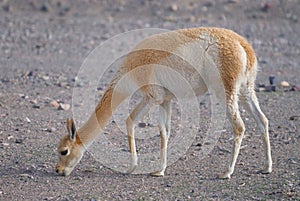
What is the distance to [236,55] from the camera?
9133 mm

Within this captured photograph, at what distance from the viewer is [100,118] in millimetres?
9523

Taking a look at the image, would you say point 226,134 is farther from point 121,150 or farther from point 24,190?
point 24,190

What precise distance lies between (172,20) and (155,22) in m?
0.51

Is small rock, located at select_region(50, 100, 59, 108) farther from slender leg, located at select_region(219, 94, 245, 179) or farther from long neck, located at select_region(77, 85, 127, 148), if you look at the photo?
slender leg, located at select_region(219, 94, 245, 179)

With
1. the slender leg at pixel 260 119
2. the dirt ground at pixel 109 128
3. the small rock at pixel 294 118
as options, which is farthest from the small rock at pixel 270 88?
the slender leg at pixel 260 119

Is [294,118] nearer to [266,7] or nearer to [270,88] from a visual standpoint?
[270,88]

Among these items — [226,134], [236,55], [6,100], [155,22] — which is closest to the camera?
[236,55]

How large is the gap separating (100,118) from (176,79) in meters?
1.12

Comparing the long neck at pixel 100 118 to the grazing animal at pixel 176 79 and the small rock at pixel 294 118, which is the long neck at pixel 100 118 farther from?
the small rock at pixel 294 118

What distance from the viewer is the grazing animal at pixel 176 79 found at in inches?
360

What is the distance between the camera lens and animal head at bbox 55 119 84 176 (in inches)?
364

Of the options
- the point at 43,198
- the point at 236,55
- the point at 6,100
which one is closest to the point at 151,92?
the point at 236,55

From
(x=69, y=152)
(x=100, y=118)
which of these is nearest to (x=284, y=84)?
(x=100, y=118)

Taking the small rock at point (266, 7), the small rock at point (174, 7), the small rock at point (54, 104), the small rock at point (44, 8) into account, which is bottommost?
the small rock at point (174, 7)
